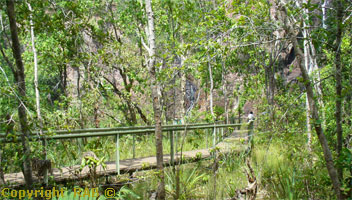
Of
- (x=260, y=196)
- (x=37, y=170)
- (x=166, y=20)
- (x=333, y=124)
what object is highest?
(x=166, y=20)

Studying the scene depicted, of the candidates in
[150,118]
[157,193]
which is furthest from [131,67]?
[157,193]

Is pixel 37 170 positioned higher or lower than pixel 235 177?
higher

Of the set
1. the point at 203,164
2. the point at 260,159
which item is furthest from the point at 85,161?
the point at 260,159

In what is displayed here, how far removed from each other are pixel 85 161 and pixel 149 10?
283 cm

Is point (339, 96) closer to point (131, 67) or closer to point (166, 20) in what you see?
point (131, 67)

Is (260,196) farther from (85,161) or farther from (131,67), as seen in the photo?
(131,67)

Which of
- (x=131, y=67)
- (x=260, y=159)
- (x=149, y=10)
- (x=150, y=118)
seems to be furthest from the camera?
(x=150, y=118)

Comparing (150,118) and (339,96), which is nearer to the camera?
(339,96)

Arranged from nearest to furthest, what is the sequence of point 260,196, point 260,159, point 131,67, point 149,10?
point 149,10, point 260,196, point 260,159, point 131,67

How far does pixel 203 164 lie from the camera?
27.1ft

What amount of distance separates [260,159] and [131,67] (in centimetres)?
603

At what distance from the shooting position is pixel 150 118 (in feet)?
43.8

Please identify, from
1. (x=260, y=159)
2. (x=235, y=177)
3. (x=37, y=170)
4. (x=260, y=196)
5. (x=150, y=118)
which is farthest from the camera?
(x=150, y=118)

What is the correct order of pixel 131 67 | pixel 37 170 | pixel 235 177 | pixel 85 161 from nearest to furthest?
1. pixel 85 161
2. pixel 37 170
3. pixel 235 177
4. pixel 131 67
